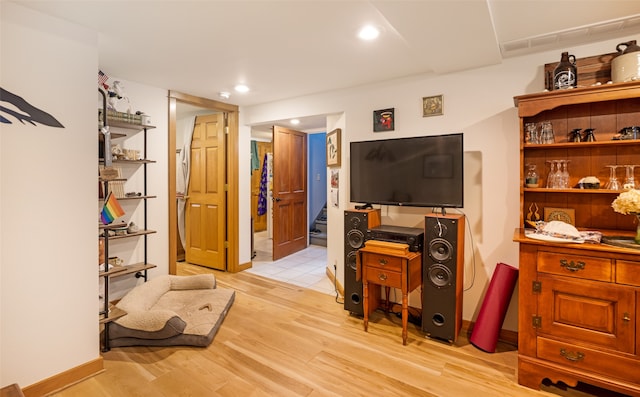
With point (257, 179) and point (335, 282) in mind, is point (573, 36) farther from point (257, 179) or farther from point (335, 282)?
point (257, 179)

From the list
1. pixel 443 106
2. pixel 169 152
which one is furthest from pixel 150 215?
pixel 443 106

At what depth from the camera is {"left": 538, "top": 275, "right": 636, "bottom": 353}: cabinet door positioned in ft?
5.82

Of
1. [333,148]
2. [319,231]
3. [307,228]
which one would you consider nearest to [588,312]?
[333,148]

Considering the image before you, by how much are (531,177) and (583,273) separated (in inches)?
30.1

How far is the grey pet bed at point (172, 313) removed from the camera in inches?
97.0

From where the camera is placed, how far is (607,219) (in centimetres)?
222

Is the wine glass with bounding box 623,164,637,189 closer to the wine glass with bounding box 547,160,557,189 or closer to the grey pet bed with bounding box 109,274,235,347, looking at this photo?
the wine glass with bounding box 547,160,557,189

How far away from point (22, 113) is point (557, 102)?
10.6 feet

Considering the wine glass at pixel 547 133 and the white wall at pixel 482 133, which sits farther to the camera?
the white wall at pixel 482 133

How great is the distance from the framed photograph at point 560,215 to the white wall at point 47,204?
3.18 m

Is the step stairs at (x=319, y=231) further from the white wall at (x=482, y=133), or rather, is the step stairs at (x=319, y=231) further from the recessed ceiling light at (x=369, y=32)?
the recessed ceiling light at (x=369, y=32)

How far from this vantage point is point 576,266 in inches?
74.0

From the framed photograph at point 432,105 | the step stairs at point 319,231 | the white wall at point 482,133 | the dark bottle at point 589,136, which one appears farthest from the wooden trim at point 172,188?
the dark bottle at point 589,136

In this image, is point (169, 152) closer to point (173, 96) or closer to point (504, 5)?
point (173, 96)
